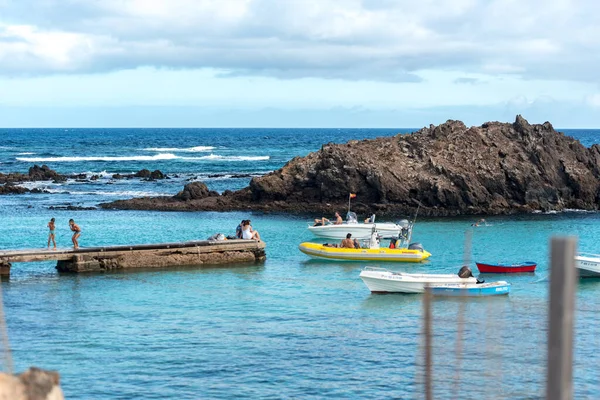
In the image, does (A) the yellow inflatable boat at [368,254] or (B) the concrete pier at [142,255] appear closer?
(B) the concrete pier at [142,255]

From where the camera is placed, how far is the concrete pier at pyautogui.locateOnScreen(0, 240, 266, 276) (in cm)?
3070

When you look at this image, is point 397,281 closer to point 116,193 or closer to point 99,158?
point 116,193

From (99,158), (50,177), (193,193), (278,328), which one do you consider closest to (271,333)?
(278,328)

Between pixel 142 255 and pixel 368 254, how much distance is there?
9.77 meters

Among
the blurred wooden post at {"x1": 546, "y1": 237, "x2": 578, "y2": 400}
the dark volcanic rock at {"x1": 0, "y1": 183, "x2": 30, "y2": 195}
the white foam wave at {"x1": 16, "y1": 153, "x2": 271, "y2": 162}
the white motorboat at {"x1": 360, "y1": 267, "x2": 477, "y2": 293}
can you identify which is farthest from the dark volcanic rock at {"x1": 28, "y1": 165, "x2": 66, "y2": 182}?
the blurred wooden post at {"x1": 546, "y1": 237, "x2": 578, "y2": 400}

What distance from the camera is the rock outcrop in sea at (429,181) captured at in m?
51.2

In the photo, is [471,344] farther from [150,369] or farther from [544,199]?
[544,199]

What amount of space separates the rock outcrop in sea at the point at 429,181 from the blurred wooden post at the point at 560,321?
46.3 m

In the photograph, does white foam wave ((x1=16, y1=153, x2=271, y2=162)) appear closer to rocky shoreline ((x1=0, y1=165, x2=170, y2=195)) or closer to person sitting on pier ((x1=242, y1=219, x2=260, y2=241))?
rocky shoreline ((x1=0, y1=165, x2=170, y2=195))

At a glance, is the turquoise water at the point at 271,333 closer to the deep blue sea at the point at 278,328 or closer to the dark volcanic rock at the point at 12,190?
the deep blue sea at the point at 278,328

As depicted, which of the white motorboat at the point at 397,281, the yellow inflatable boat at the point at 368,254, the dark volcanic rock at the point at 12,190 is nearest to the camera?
the white motorboat at the point at 397,281

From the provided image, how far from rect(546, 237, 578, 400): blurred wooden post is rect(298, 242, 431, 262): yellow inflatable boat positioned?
31.2m

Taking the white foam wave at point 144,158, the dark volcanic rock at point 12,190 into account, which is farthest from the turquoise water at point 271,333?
the white foam wave at point 144,158

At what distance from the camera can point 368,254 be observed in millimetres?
35000
